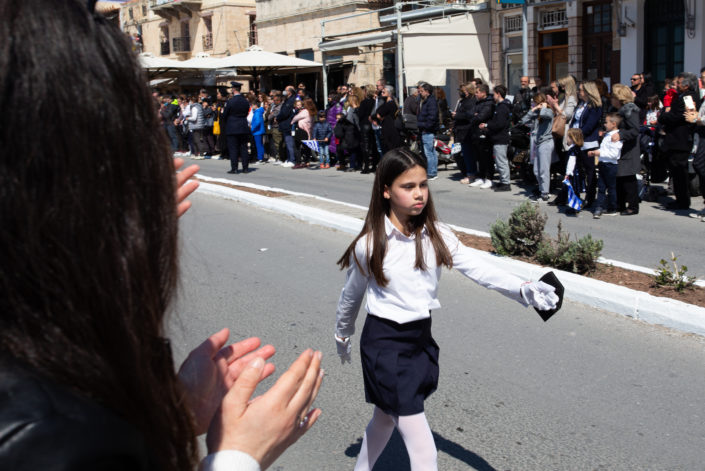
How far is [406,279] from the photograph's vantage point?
3.23 meters

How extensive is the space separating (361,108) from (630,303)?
432 inches

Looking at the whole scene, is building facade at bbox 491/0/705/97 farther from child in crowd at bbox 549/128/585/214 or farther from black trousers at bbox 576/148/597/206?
child in crowd at bbox 549/128/585/214

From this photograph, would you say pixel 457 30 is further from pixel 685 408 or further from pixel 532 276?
pixel 685 408

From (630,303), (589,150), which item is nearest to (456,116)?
(589,150)

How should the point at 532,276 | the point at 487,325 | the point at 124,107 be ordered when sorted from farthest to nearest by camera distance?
the point at 532,276
the point at 487,325
the point at 124,107

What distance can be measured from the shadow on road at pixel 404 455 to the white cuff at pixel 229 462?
2.60 meters

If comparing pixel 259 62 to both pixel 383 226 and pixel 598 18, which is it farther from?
pixel 383 226

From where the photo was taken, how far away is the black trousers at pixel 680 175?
1016 cm

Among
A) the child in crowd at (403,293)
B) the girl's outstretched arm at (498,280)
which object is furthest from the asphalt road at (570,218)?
the child in crowd at (403,293)

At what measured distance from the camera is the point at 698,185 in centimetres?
1091

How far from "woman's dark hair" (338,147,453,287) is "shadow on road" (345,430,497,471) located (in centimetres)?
108

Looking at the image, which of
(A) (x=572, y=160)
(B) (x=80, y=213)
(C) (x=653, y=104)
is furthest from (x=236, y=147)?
(B) (x=80, y=213)

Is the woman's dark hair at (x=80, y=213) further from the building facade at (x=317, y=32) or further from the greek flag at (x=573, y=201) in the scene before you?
the building facade at (x=317, y=32)

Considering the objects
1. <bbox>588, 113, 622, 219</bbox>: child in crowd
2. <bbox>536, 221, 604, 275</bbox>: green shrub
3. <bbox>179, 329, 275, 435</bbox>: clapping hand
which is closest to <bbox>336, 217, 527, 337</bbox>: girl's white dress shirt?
<bbox>179, 329, 275, 435</bbox>: clapping hand
